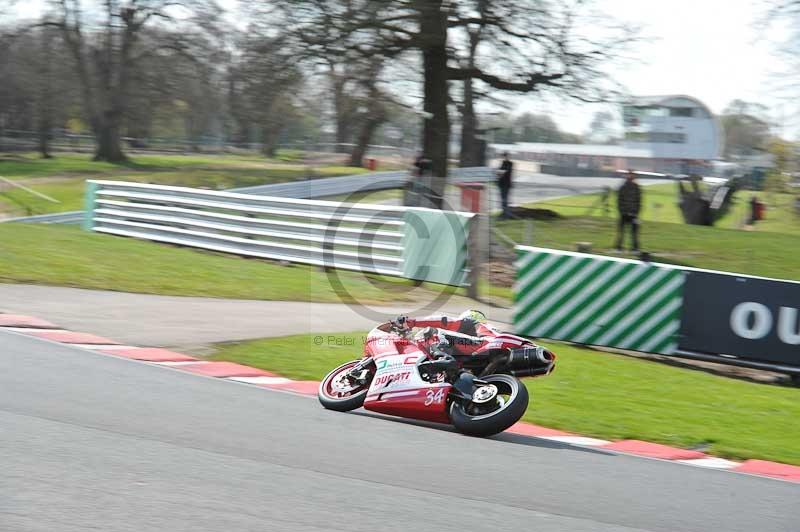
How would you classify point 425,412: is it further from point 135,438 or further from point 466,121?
point 466,121

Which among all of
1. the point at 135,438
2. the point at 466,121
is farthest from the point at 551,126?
the point at 135,438

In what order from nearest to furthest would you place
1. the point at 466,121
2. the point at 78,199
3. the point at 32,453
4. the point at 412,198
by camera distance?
1. the point at 32,453
2. the point at 412,198
3. the point at 466,121
4. the point at 78,199

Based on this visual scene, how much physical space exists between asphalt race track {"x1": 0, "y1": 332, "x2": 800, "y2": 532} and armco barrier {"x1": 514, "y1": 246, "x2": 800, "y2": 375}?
5058mm

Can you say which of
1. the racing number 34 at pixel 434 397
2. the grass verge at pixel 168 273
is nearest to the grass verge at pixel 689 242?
the grass verge at pixel 168 273

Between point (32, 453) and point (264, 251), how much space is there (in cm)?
1250

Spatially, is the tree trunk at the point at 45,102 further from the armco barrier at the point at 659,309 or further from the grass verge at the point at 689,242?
the armco barrier at the point at 659,309

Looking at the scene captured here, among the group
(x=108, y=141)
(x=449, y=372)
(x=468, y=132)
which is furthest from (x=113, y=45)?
(x=449, y=372)

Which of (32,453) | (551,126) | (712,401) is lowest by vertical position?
(712,401)

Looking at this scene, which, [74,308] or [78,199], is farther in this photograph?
[78,199]

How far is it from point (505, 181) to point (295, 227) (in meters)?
10.0

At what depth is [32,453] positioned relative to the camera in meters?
5.92

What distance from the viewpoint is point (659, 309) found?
487 inches

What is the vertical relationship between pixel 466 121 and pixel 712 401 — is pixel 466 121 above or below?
above

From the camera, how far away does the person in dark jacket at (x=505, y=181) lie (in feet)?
86.4
